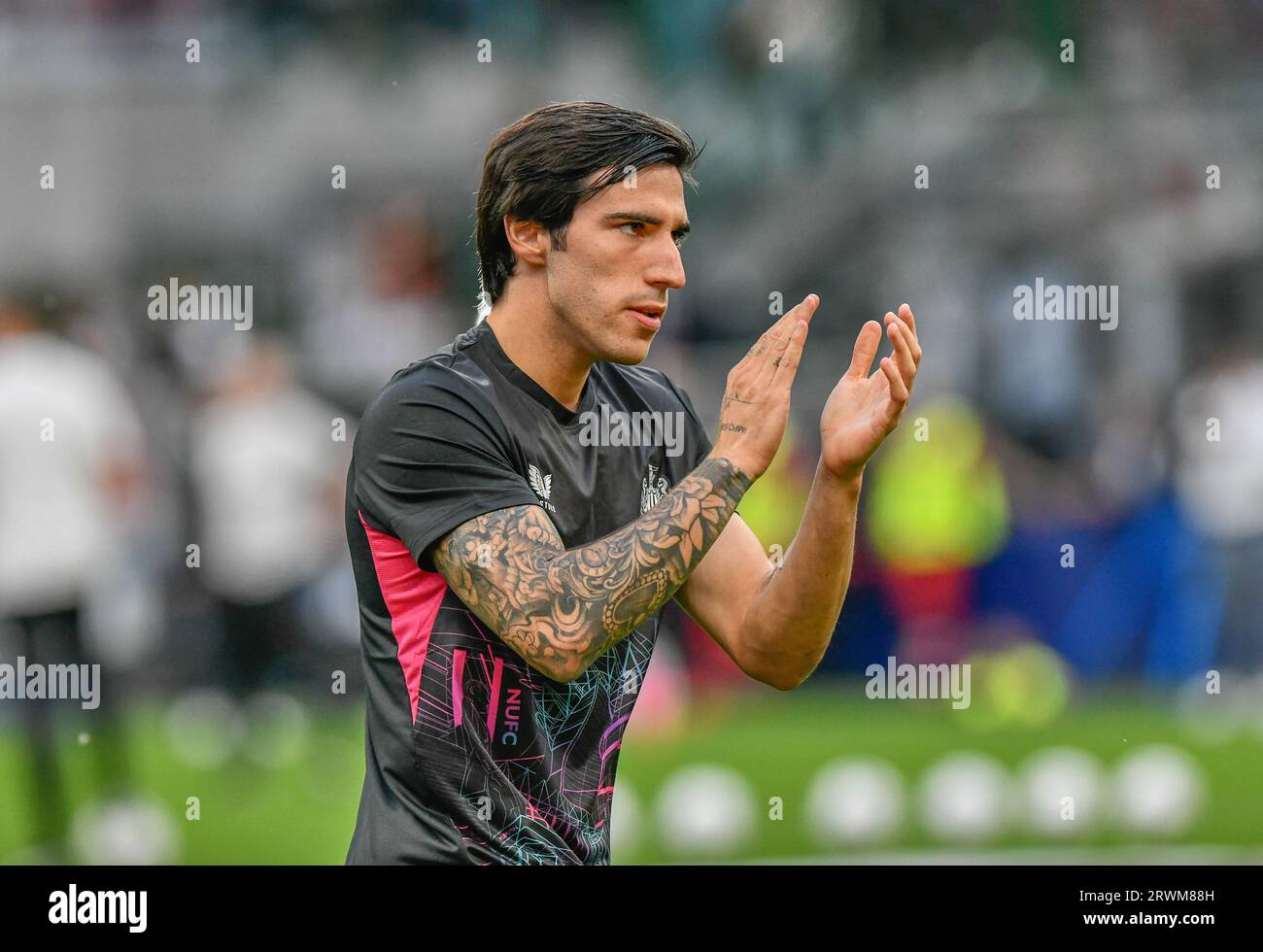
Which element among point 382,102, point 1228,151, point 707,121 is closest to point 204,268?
point 382,102

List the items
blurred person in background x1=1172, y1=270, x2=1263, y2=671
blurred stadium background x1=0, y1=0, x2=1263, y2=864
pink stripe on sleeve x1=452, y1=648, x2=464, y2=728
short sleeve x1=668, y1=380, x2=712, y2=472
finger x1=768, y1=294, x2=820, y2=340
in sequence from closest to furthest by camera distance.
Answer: pink stripe on sleeve x1=452, y1=648, x2=464, y2=728
finger x1=768, y1=294, x2=820, y2=340
short sleeve x1=668, y1=380, x2=712, y2=472
blurred stadium background x1=0, y1=0, x2=1263, y2=864
blurred person in background x1=1172, y1=270, x2=1263, y2=671

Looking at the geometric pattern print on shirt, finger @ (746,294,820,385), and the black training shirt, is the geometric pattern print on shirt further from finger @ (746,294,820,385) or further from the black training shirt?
finger @ (746,294,820,385)

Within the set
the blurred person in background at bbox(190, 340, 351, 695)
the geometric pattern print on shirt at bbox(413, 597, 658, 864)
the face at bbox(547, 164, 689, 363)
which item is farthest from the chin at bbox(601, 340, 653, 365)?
the blurred person in background at bbox(190, 340, 351, 695)

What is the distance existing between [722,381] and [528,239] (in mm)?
9017

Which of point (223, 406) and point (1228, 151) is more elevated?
point (1228, 151)

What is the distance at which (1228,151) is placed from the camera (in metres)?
15.8

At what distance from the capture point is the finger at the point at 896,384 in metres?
3.62

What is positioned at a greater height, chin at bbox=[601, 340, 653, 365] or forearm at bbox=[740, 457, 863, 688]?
chin at bbox=[601, 340, 653, 365]

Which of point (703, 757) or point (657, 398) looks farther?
point (703, 757)

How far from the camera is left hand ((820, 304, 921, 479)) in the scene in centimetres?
364

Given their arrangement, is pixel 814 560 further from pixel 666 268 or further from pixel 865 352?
pixel 666 268
